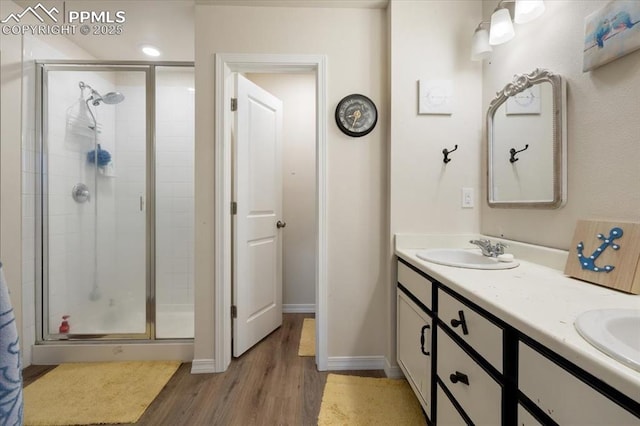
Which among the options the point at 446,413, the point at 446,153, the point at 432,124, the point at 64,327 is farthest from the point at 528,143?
the point at 64,327

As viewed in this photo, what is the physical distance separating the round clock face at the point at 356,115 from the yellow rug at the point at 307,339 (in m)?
1.62

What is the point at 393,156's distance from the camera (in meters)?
1.72

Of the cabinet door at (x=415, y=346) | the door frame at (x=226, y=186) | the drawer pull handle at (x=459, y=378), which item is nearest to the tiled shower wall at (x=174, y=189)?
the door frame at (x=226, y=186)

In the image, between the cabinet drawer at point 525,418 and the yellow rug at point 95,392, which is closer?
the cabinet drawer at point 525,418

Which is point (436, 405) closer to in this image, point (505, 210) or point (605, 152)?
point (505, 210)

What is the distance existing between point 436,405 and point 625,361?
2.96 feet

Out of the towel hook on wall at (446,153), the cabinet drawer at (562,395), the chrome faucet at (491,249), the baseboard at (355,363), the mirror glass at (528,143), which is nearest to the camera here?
the cabinet drawer at (562,395)

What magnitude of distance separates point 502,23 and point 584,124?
0.68 metres

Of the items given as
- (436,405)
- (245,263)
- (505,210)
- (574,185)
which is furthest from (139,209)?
(574,185)

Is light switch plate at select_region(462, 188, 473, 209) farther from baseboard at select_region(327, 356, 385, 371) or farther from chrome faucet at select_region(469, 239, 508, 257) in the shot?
baseboard at select_region(327, 356, 385, 371)

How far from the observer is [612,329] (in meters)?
0.61

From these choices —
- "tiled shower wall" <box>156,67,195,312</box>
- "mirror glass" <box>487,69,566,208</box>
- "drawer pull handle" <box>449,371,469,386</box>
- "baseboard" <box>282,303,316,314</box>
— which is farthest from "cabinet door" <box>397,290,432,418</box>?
"tiled shower wall" <box>156,67,195,312</box>

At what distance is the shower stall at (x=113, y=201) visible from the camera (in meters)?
1.98

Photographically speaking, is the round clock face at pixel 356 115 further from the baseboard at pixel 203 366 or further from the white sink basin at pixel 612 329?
the baseboard at pixel 203 366
